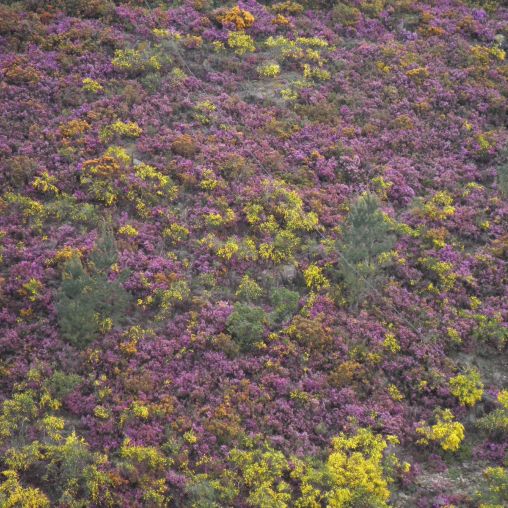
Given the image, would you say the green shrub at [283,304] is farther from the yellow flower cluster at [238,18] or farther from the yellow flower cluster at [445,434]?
the yellow flower cluster at [238,18]

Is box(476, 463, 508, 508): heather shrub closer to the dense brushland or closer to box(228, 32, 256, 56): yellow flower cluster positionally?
the dense brushland

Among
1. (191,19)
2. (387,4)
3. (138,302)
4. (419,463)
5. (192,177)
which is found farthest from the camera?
(387,4)

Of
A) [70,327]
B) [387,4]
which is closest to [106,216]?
[70,327]

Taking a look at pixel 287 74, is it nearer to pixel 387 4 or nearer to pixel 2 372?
pixel 387 4

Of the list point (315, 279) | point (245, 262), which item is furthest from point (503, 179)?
point (245, 262)

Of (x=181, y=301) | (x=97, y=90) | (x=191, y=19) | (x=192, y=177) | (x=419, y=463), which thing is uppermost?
(x=191, y=19)

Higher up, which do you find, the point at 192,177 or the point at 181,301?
the point at 192,177

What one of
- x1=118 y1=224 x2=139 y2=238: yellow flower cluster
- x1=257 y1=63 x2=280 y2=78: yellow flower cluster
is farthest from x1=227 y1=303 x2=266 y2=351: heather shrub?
x1=257 y1=63 x2=280 y2=78: yellow flower cluster
